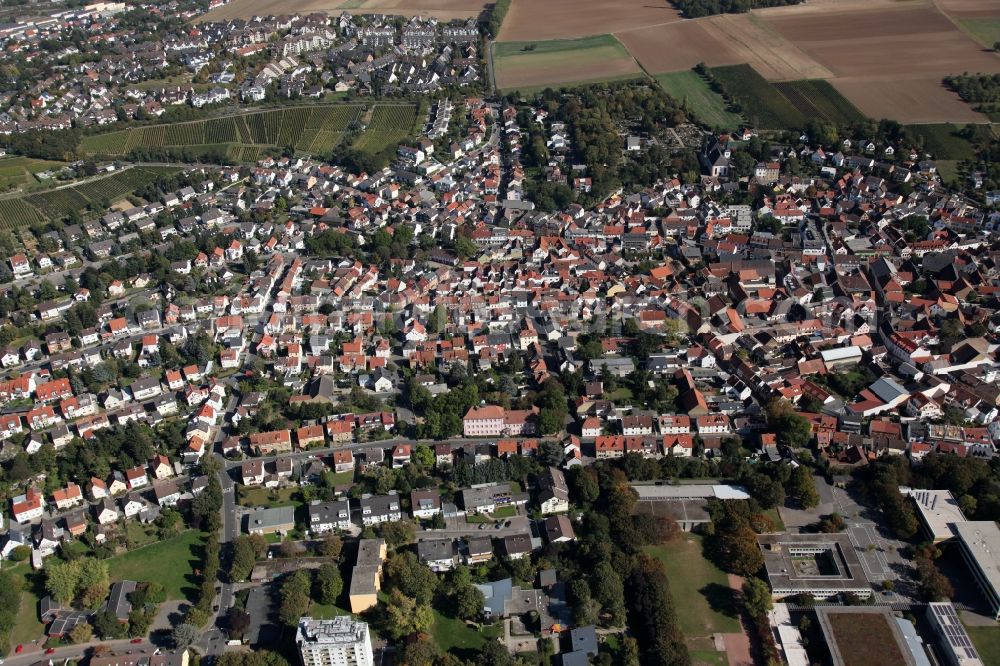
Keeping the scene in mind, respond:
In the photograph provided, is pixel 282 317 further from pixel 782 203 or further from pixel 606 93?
pixel 606 93

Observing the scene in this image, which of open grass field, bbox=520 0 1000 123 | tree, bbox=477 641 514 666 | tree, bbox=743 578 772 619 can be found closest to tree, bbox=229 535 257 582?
tree, bbox=477 641 514 666

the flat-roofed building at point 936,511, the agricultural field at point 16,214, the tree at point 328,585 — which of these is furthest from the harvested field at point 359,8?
the tree at point 328,585

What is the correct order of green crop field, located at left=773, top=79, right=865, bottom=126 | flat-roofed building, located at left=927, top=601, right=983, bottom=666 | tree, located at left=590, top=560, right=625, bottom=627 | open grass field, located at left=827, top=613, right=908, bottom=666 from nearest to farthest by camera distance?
1. open grass field, located at left=827, top=613, right=908, bottom=666
2. flat-roofed building, located at left=927, top=601, right=983, bottom=666
3. tree, located at left=590, top=560, right=625, bottom=627
4. green crop field, located at left=773, top=79, right=865, bottom=126

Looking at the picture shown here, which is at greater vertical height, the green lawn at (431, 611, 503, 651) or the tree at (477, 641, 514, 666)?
the tree at (477, 641, 514, 666)

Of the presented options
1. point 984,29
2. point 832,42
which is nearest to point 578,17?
point 832,42

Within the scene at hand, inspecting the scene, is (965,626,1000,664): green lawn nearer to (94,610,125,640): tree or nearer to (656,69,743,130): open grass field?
(94,610,125,640): tree

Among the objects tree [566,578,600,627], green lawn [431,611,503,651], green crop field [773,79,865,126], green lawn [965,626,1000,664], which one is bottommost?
green lawn [965,626,1000,664]
